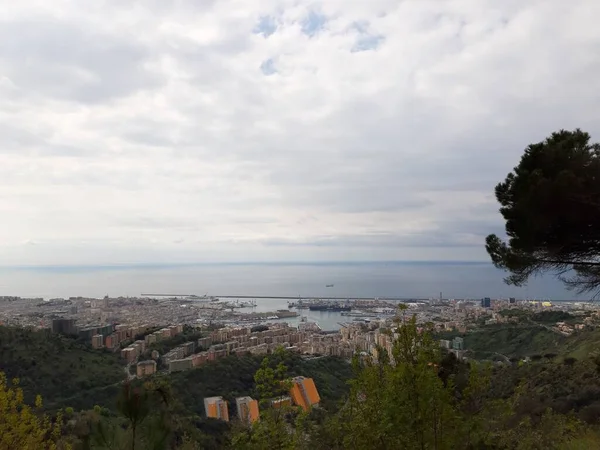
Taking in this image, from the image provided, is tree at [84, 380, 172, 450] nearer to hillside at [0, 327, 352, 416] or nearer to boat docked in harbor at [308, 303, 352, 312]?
hillside at [0, 327, 352, 416]

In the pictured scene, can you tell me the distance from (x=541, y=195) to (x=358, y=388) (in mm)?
4317

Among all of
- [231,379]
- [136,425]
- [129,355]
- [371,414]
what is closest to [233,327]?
[129,355]

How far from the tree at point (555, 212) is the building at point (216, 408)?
11.4 m

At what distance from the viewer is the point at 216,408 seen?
48.2 ft

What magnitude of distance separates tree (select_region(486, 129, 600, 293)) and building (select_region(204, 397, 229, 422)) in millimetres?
11385

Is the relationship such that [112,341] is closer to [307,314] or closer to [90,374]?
[90,374]

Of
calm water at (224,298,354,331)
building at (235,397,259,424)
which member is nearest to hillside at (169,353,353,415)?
building at (235,397,259,424)

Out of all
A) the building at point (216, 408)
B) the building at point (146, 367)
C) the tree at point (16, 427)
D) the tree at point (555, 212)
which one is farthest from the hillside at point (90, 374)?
the tree at point (16, 427)

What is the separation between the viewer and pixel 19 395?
11.4ft

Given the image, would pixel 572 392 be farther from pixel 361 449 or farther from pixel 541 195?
pixel 361 449

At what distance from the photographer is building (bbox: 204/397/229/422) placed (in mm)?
14236

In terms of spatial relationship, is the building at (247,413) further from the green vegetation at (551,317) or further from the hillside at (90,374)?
the green vegetation at (551,317)

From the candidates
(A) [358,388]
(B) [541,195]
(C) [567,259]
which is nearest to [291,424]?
(A) [358,388]

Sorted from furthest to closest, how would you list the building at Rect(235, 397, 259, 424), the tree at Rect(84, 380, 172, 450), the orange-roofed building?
the building at Rect(235, 397, 259, 424) → the orange-roofed building → the tree at Rect(84, 380, 172, 450)
